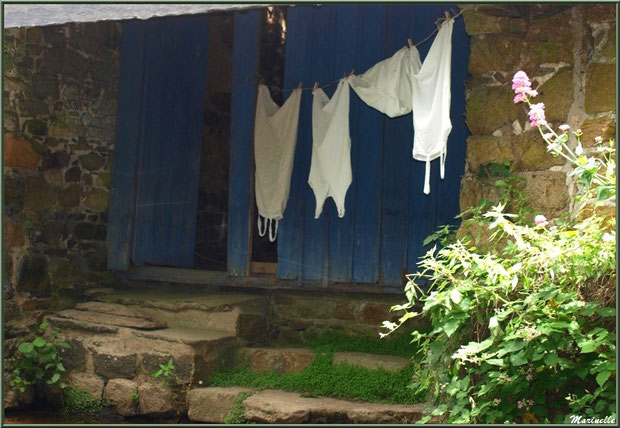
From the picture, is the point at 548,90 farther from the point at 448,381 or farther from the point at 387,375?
the point at 387,375

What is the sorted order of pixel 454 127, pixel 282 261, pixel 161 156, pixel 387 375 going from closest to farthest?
pixel 387 375 < pixel 454 127 < pixel 282 261 < pixel 161 156

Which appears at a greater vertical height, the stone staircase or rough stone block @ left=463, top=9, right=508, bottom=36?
rough stone block @ left=463, top=9, right=508, bottom=36

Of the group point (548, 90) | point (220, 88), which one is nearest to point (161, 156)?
point (220, 88)

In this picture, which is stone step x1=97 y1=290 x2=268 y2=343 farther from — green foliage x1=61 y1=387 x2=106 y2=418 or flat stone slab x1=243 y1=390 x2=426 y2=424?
flat stone slab x1=243 y1=390 x2=426 y2=424

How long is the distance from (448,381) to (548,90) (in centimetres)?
204

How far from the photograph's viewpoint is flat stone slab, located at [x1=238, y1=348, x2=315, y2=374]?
6402 mm

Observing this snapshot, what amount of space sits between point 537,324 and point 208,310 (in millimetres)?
3501

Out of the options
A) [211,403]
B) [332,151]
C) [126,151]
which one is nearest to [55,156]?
[126,151]

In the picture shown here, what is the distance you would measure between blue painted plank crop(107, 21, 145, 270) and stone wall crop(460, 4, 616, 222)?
404 cm

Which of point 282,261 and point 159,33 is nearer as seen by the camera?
point 282,261

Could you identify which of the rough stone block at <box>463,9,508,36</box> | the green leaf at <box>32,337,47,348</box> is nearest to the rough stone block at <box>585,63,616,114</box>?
the rough stone block at <box>463,9,508,36</box>

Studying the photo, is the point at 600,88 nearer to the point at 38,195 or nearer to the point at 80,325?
the point at 80,325

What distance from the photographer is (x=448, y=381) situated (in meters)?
4.46

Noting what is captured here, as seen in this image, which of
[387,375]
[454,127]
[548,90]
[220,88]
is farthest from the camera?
[220,88]
